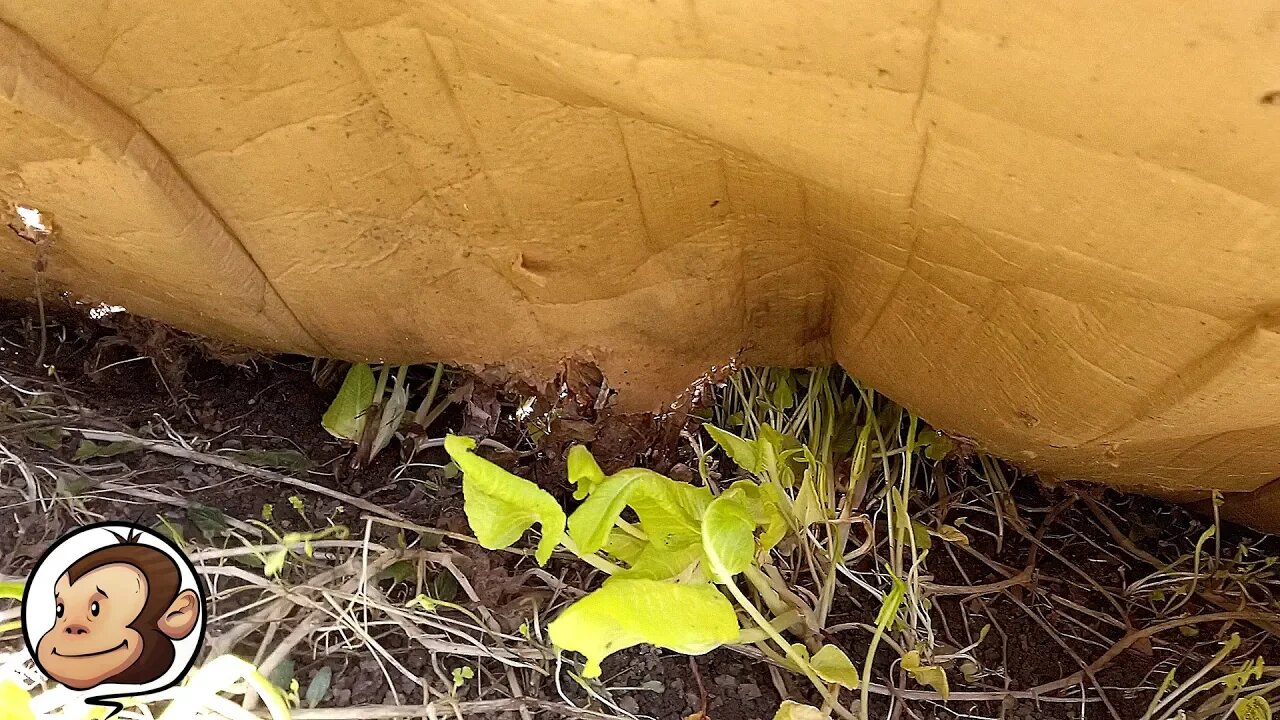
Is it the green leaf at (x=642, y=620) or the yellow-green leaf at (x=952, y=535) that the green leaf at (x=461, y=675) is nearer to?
the green leaf at (x=642, y=620)

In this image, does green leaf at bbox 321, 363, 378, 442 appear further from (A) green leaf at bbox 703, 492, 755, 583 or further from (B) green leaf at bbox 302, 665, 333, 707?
(A) green leaf at bbox 703, 492, 755, 583

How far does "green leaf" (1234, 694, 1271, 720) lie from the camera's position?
74cm

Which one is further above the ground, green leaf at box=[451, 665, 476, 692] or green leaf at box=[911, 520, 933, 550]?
green leaf at box=[911, 520, 933, 550]

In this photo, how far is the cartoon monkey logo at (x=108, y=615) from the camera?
21.6 inches

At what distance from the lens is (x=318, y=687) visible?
27.2 inches

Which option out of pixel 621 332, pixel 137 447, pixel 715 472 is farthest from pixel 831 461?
pixel 137 447

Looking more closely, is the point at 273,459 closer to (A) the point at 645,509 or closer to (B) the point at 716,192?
(A) the point at 645,509

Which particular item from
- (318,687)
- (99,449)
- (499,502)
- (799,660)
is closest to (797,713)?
(799,660)

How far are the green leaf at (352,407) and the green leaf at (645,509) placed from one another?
0.35 metres

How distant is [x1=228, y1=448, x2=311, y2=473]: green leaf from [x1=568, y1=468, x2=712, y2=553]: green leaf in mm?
356

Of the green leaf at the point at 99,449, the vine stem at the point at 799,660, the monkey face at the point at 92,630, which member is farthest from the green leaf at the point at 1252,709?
the green leaf at the point at 99,449

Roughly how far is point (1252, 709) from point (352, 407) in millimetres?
886

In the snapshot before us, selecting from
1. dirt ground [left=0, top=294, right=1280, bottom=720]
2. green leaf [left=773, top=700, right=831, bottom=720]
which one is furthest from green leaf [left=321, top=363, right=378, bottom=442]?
green leaf [left=773, top=700, right=831, bottom=720]

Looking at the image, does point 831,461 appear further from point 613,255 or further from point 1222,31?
point 1222,31
